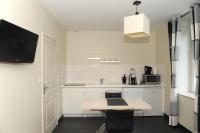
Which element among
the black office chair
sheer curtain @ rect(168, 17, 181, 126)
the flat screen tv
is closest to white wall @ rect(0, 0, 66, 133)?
the flat screen tv

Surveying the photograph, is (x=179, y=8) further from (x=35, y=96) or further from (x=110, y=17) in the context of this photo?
(x=35, y=96)

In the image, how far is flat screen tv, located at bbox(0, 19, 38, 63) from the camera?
2.07 m

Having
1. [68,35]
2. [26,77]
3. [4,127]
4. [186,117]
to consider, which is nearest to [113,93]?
[186,117]

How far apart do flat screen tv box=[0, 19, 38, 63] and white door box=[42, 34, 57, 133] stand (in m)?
1.07

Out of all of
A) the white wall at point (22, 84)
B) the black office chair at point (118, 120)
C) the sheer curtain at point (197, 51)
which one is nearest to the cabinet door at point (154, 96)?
the black office chair at point (118, 120)

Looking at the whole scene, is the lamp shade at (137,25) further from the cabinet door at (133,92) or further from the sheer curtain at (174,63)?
the cabinet door at (133,92)

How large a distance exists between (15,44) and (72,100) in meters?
3.54

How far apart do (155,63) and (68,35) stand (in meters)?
2.78

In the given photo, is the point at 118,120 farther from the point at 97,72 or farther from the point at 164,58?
the point at 97,72

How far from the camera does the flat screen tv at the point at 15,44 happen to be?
2.07 metres

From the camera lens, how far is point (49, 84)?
433 cm

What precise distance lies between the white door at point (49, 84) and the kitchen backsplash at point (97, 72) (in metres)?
1.42

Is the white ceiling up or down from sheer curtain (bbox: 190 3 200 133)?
up

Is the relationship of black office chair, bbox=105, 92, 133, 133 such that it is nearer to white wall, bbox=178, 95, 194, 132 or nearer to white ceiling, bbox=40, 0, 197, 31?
white wall, bbox=178, 95, 194, 132
